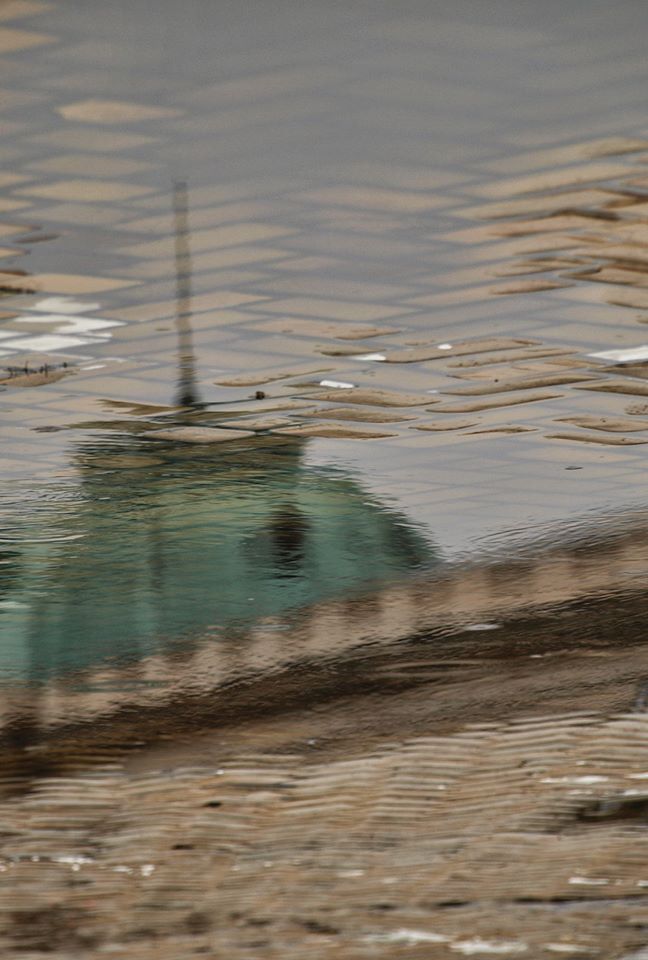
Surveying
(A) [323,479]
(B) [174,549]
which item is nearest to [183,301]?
(A) [323,479]

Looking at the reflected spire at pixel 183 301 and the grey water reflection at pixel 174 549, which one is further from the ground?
the reflected spire at pixel 183 301

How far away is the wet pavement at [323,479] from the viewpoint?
3.48m

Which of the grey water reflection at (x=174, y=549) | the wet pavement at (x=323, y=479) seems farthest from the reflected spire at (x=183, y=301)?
the grey water reflection at (x=174, y=549)

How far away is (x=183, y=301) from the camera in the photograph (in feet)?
21.8

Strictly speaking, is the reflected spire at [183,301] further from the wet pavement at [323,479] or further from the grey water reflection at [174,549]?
the grey water reflection at [174,549]

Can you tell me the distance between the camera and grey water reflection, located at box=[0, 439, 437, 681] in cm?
558

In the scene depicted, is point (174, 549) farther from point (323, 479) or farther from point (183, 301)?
point (183, 301)

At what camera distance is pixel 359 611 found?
5.57 meters

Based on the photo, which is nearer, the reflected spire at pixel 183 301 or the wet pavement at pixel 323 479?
the wet pavement at pixel 323 479

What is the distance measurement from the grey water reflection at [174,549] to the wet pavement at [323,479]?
2 cm

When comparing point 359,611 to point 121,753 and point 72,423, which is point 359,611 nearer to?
point 121,753

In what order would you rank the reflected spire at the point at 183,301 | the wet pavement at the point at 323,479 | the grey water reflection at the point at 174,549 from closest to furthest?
the wet pavement at the point at 323,479
the grey water reflection at the point at 174,549
the reflected spire at the point at 183,301

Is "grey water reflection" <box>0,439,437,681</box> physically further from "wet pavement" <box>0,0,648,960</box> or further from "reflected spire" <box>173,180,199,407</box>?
"reflected spire" <box>173,180,199,407</box>

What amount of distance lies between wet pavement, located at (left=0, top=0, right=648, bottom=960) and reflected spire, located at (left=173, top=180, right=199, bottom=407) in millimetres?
17
